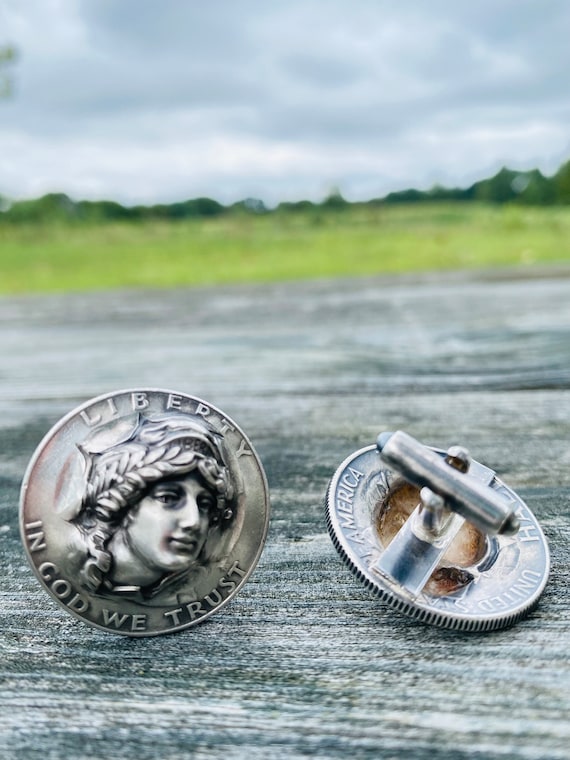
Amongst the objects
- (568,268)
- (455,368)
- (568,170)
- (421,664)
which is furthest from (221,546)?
(568,170)

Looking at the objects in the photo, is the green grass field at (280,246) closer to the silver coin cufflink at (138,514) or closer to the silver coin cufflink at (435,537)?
the silver coin cufflink at (435,537)

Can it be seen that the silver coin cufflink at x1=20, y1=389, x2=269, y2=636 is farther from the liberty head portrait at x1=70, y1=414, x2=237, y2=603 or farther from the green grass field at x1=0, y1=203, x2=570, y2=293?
the green grass field at x1=0, y1=203, x2=570, y2=293

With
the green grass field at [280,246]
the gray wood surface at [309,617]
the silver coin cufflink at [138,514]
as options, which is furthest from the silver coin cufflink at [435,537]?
the green grass field at [280,246]

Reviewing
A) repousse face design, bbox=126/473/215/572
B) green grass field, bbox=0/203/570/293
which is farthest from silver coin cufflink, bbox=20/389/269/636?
green grass field, bbox=0/203/570/293

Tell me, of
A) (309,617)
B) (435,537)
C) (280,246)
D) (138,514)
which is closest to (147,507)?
(138,514)

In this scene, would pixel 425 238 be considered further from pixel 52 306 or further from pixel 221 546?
pixel 221 546

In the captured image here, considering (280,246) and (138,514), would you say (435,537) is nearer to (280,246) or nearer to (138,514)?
(138,514)
